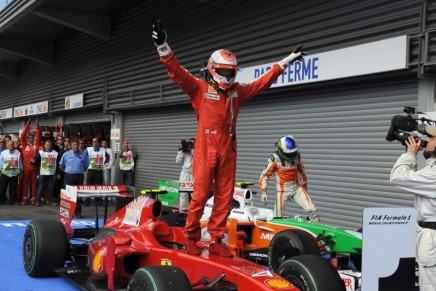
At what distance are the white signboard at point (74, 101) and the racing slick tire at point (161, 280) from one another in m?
16.5

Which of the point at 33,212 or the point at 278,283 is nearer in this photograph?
the point at 278,283

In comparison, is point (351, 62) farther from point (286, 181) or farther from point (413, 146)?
point (413, 146)

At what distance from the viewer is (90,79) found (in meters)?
19.2

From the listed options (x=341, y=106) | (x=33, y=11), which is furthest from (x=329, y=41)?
(x=33, y=11)

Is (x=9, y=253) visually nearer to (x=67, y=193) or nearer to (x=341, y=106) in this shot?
(x=67, y=193)

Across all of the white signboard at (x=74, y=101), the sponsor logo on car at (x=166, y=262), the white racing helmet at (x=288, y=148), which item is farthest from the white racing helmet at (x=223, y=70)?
the white signboard at (x=74, y=101)

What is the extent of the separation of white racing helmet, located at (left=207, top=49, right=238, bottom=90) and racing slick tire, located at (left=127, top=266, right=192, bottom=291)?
165 centimetres

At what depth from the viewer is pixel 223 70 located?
4.46 m

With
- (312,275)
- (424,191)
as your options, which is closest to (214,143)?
(312,275)

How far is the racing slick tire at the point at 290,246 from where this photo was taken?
16.5ft

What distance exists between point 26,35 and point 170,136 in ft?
32.2

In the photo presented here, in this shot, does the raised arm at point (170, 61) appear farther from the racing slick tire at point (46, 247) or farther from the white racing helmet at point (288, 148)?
the white racing helmet at point (288, 148)

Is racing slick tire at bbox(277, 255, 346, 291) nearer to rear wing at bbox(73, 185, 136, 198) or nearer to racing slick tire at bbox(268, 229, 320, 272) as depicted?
racing slick tire at bbox(268, 229, 320, 272)

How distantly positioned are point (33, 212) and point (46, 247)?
698 centimetres
